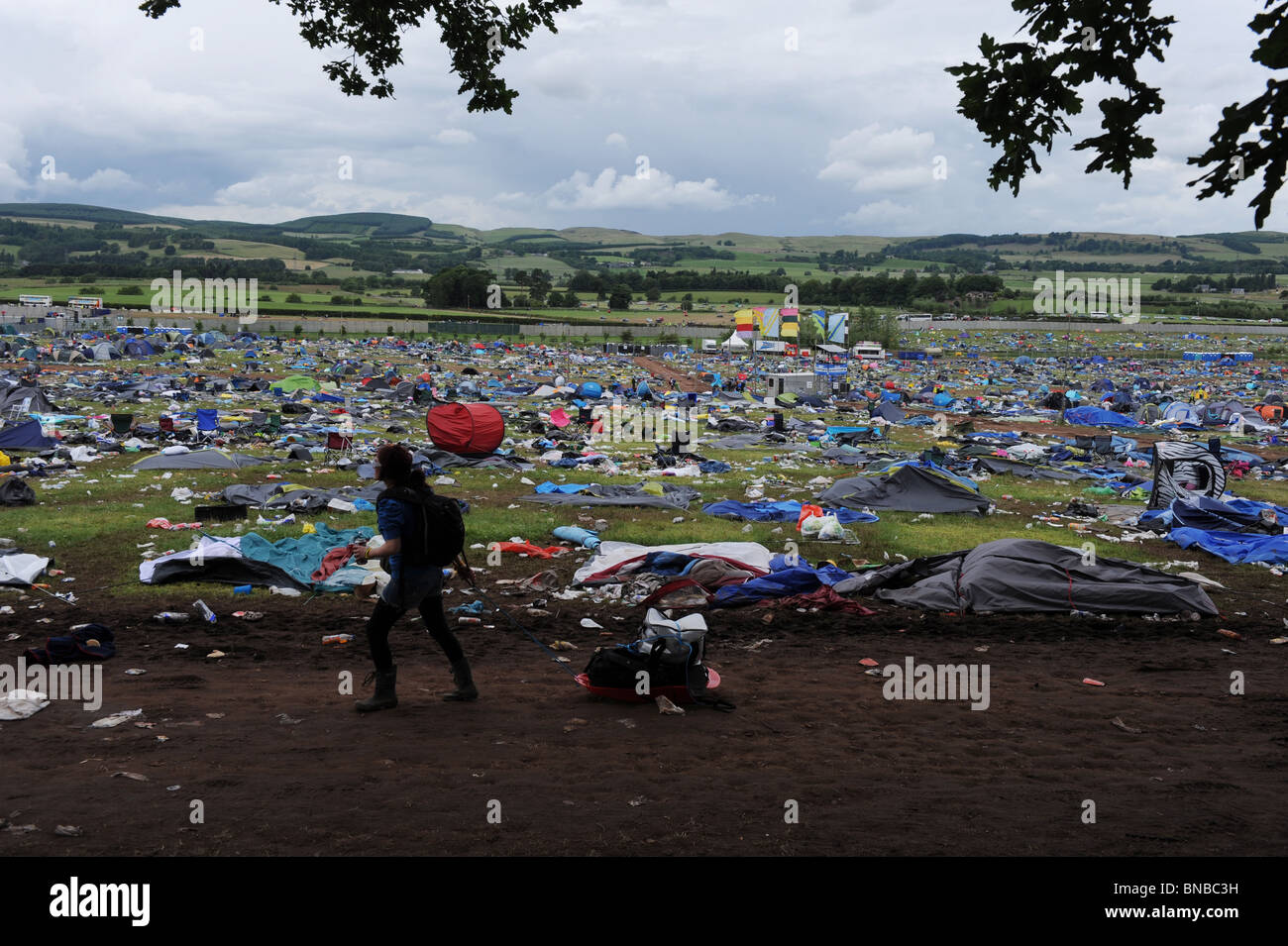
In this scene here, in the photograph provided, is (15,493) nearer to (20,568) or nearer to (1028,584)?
(20,568)

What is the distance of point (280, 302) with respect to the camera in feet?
270

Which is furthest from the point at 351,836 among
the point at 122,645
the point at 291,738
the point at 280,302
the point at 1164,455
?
the point at 280,302

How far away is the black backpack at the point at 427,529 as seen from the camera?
18.7 feet

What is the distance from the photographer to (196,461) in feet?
53.7

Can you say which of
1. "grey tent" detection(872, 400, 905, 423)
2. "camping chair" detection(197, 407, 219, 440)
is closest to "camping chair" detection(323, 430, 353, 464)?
"camping chair" detection(197, 407, 219, 440)

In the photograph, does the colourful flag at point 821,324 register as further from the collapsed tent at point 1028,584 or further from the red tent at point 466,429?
the collapsed tent at point 1028,584

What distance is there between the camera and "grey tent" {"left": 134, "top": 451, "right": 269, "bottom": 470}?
1619 centimetres

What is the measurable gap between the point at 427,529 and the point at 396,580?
376 millimetres

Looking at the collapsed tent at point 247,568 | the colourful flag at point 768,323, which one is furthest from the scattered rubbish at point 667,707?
the colourful flag at point 768,323

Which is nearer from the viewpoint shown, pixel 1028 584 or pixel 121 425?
pixel 1028 584

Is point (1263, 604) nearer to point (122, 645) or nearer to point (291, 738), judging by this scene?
point (291, 738)

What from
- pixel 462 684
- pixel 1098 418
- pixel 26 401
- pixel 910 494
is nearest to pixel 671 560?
pixel 462 684

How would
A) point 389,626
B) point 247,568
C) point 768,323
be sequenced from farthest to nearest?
point 768,323 < point 247,568 < point 389,626

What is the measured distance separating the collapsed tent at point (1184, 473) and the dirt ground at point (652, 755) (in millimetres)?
6581
